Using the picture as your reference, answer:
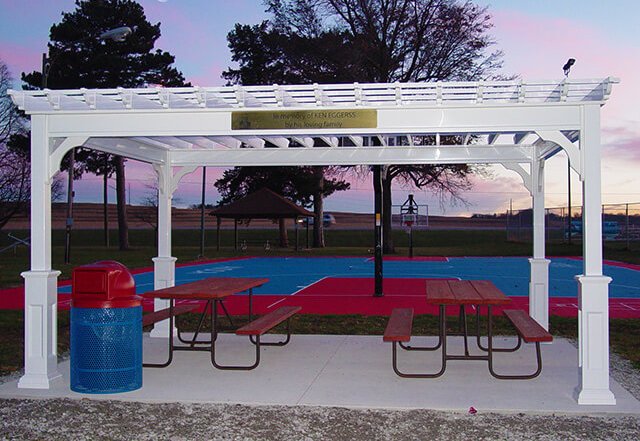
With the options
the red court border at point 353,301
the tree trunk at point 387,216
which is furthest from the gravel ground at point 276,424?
the tree trunk at point 387,216

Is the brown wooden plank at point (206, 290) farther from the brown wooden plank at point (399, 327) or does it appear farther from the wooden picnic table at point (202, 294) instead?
the brown wooden plank at point (399, 327)

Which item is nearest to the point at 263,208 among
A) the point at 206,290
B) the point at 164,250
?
the point at 164,250

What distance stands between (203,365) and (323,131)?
3213 millimetres

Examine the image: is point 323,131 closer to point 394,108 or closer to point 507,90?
point 394,108

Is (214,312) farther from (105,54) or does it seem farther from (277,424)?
(105,54)

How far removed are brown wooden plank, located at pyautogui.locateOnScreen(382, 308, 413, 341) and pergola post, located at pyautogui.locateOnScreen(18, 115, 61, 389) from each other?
141 inches

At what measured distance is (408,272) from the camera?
26219 millimetres

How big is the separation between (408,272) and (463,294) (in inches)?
710

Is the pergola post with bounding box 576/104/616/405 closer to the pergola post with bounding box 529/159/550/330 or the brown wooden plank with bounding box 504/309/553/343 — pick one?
the brown wooden plank with bounding box 504/309/553/343

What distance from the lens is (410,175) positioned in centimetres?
3903

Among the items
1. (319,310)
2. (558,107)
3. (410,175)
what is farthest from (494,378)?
(410,175)

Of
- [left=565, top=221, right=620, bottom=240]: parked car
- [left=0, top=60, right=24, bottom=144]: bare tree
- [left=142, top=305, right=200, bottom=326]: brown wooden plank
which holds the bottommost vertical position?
[left=142, top=305, right=200, bottom=326]: brown wooden plank

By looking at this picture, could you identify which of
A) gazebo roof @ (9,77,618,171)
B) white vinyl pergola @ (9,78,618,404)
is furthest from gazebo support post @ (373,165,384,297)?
white vinyl pergola @ (9,78,618,404)

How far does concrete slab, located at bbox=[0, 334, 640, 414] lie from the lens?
280 inches
